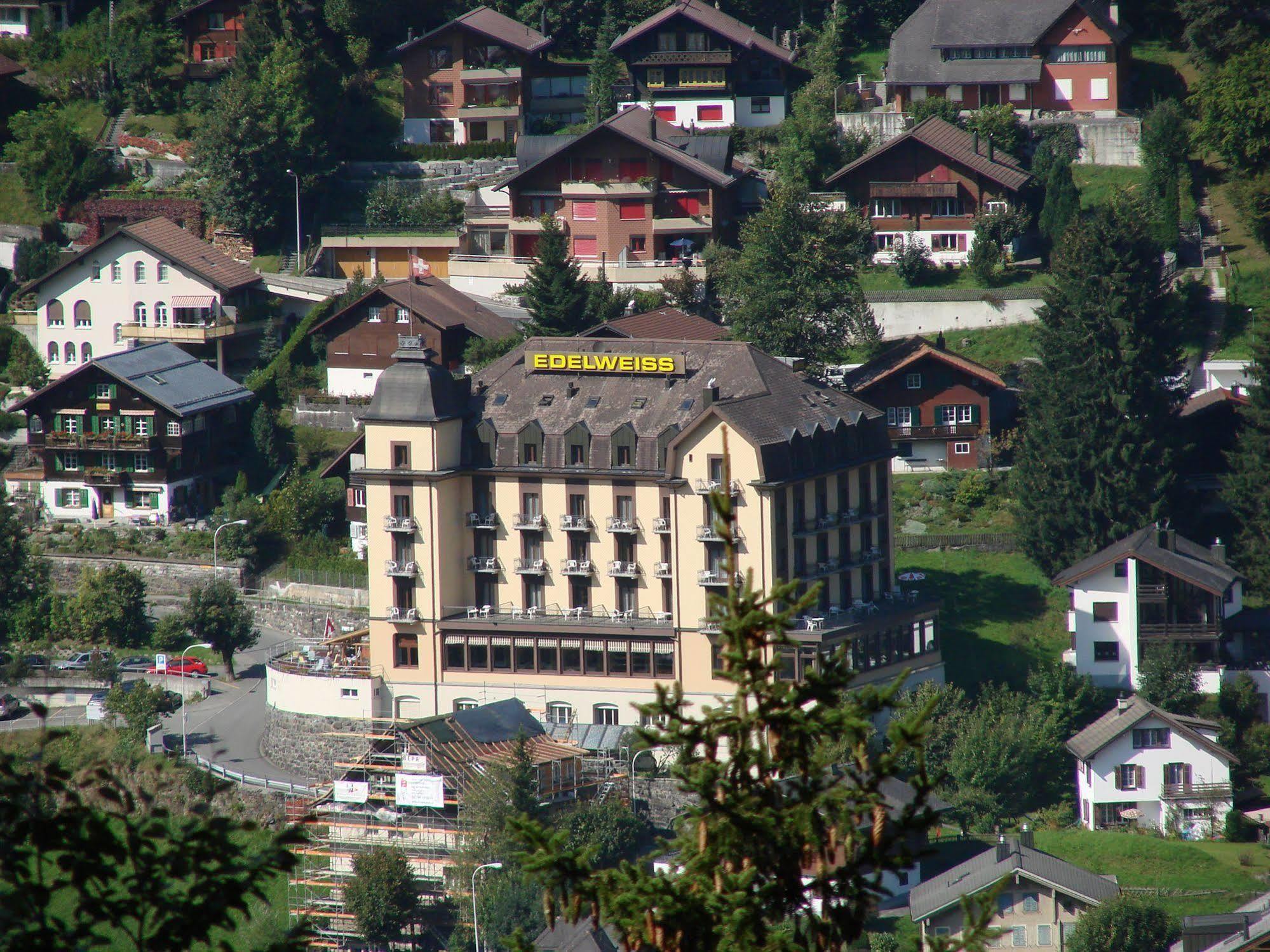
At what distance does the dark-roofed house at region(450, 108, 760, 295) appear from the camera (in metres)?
108

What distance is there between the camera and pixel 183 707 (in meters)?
88.2

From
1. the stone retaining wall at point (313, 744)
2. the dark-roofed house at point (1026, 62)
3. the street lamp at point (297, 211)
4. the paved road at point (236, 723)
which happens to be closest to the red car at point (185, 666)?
the paved road at point (236, 723)

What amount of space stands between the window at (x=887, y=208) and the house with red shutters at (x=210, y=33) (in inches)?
1647

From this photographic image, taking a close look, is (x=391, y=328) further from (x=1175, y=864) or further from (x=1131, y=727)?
(x=1175, y=864)

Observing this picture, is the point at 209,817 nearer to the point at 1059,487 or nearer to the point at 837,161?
the point at 1059,487

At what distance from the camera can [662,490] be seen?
79.4 m

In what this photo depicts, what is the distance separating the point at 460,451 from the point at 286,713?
1257 centimetres

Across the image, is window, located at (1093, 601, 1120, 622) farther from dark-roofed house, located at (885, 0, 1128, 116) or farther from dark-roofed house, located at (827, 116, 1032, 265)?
dark-roofed house, located at (885, 0, 1128, 116)

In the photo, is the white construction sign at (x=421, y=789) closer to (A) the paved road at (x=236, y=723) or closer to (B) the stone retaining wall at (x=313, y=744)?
(B) the stone retaining wall at (x=313, y=744)

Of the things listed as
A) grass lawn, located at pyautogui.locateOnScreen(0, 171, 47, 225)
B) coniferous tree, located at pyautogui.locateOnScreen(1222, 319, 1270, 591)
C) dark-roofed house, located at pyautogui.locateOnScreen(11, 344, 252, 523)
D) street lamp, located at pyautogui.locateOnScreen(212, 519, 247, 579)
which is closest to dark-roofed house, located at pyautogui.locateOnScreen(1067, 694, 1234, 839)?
coniferous tree, located at pyautogui.locateOnScreen(1222, 319, 1270, 591)

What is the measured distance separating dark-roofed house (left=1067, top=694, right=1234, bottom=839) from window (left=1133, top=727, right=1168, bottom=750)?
0.08 feet

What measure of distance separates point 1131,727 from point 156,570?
46.2 meters

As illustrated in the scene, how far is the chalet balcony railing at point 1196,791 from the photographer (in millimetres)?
74625

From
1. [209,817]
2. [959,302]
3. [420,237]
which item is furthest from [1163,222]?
[209,817]
